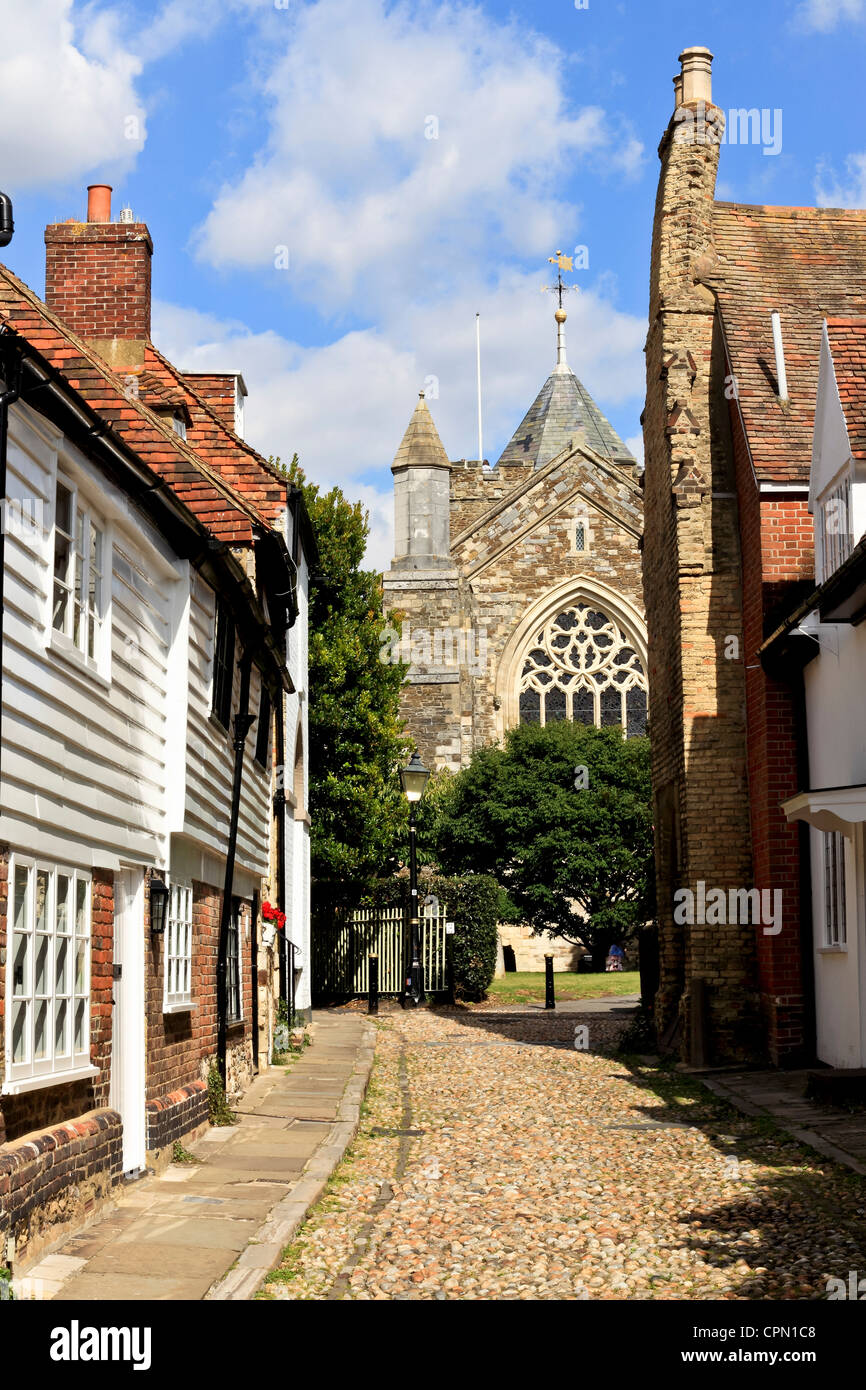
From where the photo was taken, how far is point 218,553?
1096 centimetres

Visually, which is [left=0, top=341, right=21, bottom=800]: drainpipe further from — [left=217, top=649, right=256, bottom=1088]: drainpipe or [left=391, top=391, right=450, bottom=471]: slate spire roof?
[left=391, top=391, right=450, bottom=471]: slate spire roof

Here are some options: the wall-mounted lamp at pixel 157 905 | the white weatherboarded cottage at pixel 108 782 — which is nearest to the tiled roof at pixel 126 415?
the white weatherboarded cottage at pixel 108 782

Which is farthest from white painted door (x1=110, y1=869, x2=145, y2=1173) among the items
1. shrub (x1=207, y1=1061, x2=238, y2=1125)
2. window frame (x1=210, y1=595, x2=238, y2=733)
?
window frame (x1=210, y1=595, x2=238, y2=733)

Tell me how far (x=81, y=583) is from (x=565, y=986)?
78.9 ft

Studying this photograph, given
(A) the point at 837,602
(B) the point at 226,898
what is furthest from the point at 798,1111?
(B) the point at 226,898

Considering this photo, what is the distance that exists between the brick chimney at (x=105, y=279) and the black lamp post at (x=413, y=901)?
391 inches

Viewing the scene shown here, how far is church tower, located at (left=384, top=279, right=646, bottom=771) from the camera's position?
41.8 metres

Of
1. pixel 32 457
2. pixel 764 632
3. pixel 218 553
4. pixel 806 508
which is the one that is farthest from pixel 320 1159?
pixel 806 508

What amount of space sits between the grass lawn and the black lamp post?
6.09ft

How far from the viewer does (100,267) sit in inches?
639

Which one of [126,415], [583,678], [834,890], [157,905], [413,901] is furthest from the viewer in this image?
[583,678]

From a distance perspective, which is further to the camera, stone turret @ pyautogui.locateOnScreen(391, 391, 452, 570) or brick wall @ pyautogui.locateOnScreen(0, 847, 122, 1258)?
stone turret @ pyautogui.locateOnScreen(391, 391, 452, 570)

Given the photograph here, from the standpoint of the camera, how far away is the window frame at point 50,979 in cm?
691

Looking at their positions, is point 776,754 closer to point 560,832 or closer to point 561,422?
point 560,832
